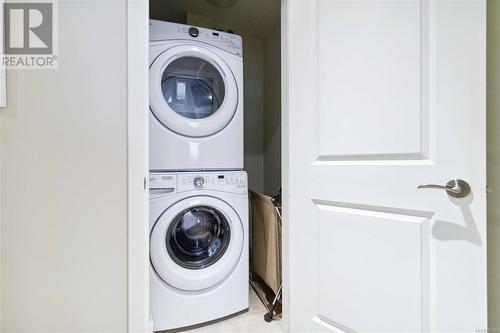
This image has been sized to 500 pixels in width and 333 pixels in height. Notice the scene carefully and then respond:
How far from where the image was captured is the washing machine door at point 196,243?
1.31 meters

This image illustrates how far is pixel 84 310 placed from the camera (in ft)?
3.29

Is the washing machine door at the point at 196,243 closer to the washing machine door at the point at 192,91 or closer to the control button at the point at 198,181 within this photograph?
the control button at the point at 198,181

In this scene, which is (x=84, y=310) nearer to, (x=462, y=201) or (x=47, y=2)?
(x=47, y=2)

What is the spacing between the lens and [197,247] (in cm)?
150

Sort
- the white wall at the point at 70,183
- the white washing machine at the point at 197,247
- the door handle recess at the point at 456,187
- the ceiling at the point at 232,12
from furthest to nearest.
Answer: the ceiling at the point at 232,12 → the white washing machine at the point at 197,247 → the white wall at the point at 70,183 → the door handle recess at the point at 456,187

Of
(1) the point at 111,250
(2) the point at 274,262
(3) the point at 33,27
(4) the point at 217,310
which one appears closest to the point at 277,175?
(2) the point at 274,262

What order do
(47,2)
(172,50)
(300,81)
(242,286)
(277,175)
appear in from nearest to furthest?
(47,2), (300,81), (172,50), (242,286), (277,175)

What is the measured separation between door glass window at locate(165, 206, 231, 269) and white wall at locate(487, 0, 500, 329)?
1.18 metres

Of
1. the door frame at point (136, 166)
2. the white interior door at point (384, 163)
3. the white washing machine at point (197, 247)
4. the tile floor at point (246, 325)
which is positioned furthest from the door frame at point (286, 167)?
the door frame at point (136, 166)

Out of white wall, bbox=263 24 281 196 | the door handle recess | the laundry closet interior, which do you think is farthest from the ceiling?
the door handle recess

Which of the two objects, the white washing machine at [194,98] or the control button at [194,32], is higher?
the control button at [194,32]

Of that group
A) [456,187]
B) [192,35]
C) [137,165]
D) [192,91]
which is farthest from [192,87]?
[456,187]

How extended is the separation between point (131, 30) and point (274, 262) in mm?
1500

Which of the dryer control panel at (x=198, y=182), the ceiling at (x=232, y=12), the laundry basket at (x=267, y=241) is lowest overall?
the laundry basket at (x=267, y=241)
